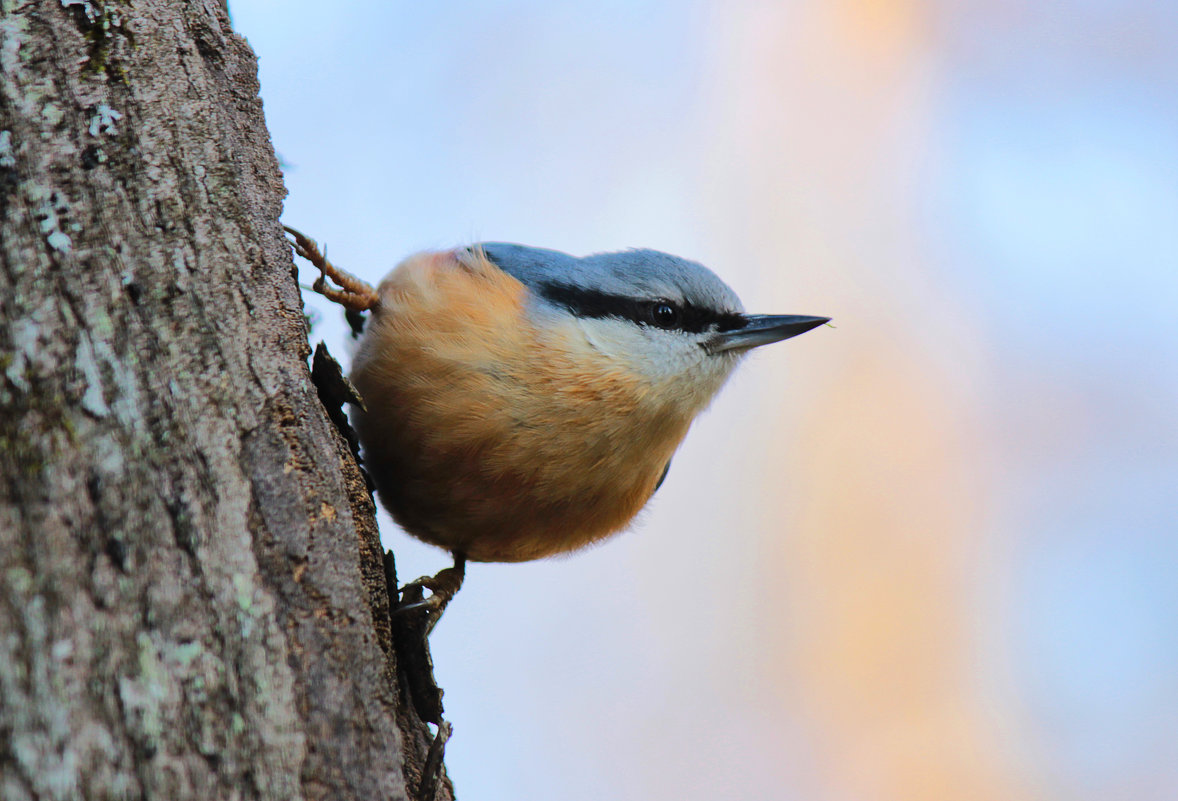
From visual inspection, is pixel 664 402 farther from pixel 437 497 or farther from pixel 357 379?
pixel 357 379

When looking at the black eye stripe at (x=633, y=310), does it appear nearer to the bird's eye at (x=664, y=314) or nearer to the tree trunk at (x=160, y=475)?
the bird's eye at (x=664, y=314)

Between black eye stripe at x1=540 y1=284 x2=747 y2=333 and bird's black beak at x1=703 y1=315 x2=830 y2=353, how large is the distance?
29 millimetres

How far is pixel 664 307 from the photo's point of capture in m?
2.20

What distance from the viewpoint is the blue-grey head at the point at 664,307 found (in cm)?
214

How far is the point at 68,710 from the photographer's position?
84 cm

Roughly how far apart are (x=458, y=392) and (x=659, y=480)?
0.66 metres

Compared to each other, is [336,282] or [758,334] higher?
[336,282]

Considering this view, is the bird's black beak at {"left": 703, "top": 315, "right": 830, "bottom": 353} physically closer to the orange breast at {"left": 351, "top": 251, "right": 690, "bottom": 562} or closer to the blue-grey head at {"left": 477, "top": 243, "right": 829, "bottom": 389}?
the blue-grey head at {"left": 477, "top": 243, "right": 829, "bottom": 389}

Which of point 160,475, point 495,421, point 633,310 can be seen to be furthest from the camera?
point 633,310

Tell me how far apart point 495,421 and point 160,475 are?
92 cm

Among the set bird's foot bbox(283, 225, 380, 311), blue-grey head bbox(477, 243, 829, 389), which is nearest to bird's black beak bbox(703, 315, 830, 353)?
blue-grey head bbox(477, 243, 829, 389)

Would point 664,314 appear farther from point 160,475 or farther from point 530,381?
point 160,475

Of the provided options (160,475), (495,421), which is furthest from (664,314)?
(160,475)

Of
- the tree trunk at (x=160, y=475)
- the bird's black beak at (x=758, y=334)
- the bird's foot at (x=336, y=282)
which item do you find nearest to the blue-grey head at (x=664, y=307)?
the bird's black beak at (x=758, y=334)
